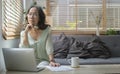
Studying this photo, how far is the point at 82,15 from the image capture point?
473cm

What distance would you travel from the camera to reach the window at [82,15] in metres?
4.69

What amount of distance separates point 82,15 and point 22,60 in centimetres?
327

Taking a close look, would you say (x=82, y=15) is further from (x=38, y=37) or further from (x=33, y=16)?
(x=33, y=16)

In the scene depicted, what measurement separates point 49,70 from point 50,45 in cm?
65

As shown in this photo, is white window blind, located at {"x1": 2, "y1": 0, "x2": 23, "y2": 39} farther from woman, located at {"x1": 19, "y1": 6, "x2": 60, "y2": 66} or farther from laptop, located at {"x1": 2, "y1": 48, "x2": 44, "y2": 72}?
laptop, located at {"x1": 2, "y1": 48, "x2": 44, "y2": 72}

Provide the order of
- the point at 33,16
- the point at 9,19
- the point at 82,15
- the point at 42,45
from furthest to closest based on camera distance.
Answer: the point at 82,15, the point at 9,19, the point at 42,45, the point at 33,16

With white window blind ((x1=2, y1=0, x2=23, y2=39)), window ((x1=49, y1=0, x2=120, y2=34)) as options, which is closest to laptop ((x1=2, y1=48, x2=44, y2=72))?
white window blind ((x1=2, y1=0, x2=23, y2=39))

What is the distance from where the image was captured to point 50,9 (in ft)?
15.4

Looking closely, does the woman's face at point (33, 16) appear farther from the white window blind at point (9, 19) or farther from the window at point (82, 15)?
the window at point (82, 15)

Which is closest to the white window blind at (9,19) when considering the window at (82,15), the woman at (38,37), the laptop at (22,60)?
the woman at (38,37)

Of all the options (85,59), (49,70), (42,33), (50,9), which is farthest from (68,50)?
(49,70)

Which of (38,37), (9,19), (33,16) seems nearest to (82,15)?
(9,19)

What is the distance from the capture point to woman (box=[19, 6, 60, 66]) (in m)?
2.23

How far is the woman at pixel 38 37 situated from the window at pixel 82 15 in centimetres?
235
